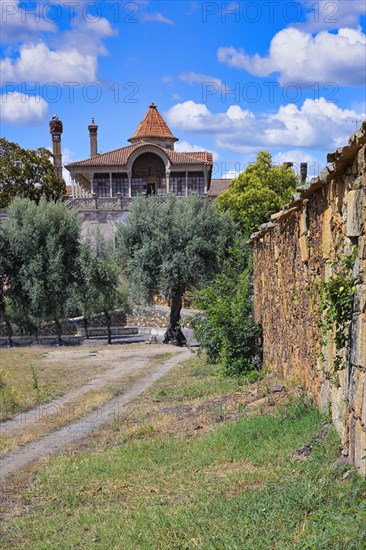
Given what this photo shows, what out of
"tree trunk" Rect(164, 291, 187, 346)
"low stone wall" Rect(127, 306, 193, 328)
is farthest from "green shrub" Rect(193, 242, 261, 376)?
"low stone wall" Rect(127, 306, 193, 328)

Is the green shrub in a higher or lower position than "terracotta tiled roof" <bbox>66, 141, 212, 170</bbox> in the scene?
lower

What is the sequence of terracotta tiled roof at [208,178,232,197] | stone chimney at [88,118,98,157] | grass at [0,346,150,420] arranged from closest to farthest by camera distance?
grass at [0,346,150,420] → terracotta tiled roof at [208,178,232,197] → stone chimney at [88,118,98,157]

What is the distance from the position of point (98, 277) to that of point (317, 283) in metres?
21.5

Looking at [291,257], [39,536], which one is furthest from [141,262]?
[39,536]

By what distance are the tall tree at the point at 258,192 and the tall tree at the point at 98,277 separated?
11723 mm

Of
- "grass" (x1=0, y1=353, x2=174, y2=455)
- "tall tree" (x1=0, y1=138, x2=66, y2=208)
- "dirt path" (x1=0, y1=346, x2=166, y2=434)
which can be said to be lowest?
"dirt path" (x1=0, y1=346, x2=166, y2=434)

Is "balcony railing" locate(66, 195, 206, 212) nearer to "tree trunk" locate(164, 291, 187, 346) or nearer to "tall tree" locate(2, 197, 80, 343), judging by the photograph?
"tall tree" locate(2, 197, 80, 343)

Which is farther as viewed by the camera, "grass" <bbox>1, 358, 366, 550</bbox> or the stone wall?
the stone wall

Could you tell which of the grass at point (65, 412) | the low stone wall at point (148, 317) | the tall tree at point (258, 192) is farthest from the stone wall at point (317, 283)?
the tall tree at point (258, 192)

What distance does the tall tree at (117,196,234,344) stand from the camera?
2419cm

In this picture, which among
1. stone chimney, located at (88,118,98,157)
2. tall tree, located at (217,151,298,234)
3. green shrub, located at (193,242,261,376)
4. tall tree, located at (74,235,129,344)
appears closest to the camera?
green shrub, located at (193,242,261,376)

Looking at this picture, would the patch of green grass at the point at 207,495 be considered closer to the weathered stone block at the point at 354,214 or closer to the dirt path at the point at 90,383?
the weathered stone block at the point at 354,214

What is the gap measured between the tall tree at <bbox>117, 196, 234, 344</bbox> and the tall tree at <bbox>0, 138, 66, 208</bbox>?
2070cm

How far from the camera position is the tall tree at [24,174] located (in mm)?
45469
